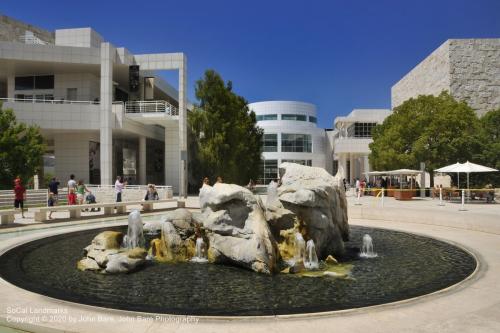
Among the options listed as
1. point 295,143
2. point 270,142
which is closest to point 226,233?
point 270,142

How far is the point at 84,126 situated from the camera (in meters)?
33.4

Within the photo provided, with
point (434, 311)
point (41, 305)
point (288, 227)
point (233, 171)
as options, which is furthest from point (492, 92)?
point (41, 305)

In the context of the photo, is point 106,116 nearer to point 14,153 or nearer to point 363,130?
point 14,153

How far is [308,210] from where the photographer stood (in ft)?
35.6

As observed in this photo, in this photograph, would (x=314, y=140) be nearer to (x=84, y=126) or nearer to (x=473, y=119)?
(x=473, y=119)

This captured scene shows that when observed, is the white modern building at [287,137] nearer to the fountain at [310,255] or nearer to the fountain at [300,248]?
the fountain at [300,248]

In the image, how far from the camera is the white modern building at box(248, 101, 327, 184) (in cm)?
6994

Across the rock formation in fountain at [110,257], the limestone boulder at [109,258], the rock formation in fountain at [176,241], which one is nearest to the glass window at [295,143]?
the rock formation in fountain at [176,241]

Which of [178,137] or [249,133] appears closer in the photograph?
[178,137]

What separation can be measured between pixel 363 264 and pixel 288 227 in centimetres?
230

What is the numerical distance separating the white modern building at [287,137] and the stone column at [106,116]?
37.4 metres

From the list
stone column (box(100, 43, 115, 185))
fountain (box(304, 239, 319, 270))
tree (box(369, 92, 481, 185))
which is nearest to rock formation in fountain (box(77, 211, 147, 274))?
fountain (box(304, 239, 319, 270))

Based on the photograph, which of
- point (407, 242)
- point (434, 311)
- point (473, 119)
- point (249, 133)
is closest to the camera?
point (434, 311)

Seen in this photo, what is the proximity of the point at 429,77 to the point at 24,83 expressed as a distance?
53.0 meters
